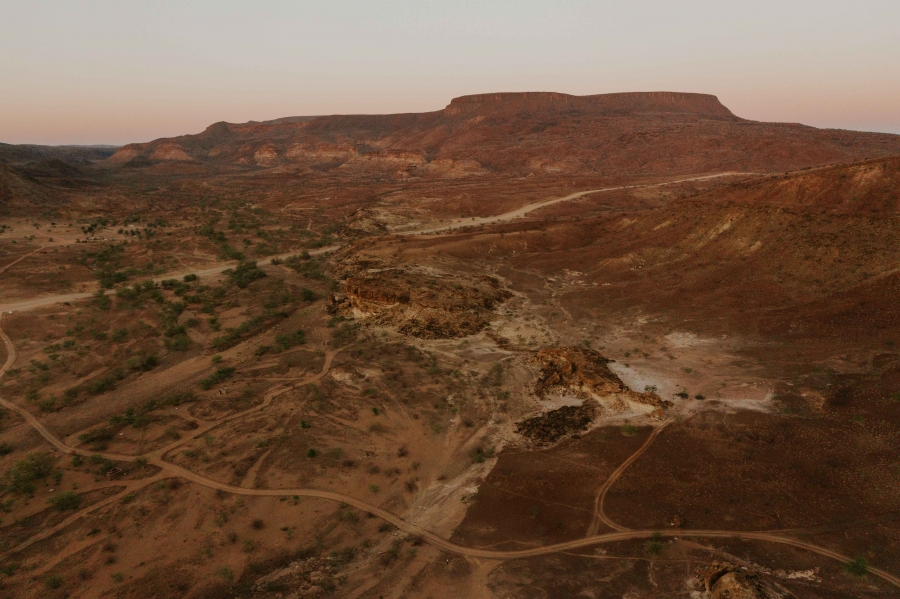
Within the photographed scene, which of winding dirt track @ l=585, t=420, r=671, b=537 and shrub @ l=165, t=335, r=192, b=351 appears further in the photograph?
shrub @ l=165, t=335, r=192, b=351

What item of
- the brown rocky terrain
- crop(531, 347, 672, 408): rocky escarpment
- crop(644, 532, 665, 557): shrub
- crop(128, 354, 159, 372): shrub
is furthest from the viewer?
crop(128, 354, 159, 372): shrub

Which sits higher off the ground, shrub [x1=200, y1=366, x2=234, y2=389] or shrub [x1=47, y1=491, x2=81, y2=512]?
shrub [x1=200, y1=366, x2=234, y2=389]

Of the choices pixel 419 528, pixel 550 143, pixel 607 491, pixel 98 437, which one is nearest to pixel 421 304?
pixel 419 528

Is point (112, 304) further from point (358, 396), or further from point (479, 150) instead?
point (479, 150)

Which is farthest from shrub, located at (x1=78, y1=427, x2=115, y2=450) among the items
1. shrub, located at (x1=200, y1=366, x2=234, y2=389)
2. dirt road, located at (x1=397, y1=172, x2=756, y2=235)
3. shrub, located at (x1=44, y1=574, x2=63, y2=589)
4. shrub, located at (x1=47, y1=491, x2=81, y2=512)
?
dirt road, located at (x1=397, y1=172, x2=756, y2=235)

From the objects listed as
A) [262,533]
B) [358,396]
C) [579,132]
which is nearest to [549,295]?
[358,396]

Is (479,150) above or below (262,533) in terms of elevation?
above

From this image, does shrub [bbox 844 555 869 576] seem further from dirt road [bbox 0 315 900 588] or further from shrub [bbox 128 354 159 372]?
shrub [bbox 128 354 159 372]

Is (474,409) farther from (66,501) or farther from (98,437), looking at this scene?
(98,437)
